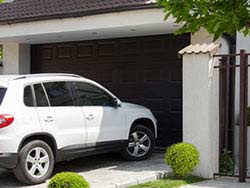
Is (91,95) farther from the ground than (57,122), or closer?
farther from the ground

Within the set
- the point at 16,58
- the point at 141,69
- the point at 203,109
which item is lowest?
the point at 203,109

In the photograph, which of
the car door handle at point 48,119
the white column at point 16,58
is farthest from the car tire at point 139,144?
the white column at point 16,58

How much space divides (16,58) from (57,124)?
6281mm

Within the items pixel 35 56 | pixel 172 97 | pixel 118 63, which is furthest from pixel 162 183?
pixel 35 56

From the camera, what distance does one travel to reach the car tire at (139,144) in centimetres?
1080

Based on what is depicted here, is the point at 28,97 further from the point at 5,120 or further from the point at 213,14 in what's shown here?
the point at 213,14

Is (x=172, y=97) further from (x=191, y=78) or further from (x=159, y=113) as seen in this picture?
(x=191, y=78)

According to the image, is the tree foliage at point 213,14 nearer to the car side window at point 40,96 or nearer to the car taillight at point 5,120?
the car taillight at point 5,120

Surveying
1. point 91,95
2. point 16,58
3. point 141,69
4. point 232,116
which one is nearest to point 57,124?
point 91,95

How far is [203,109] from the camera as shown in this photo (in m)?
9.70

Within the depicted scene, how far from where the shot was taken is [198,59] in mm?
9766

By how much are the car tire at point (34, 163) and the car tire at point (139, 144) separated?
7.28ft

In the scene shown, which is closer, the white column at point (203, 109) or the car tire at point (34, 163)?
the car tire at point (34, 163)

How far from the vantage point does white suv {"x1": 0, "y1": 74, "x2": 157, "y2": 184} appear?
8508 millimetres
